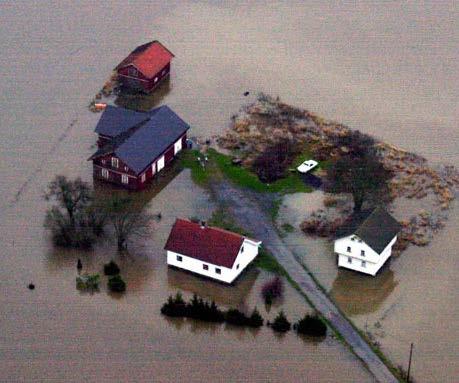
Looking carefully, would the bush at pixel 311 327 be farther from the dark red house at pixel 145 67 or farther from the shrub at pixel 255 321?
the dark red house at pixel 145 67

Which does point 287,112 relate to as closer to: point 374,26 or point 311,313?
point 374,26

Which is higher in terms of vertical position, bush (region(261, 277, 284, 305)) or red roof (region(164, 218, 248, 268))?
red roof (region(164, 218, 248, 268))

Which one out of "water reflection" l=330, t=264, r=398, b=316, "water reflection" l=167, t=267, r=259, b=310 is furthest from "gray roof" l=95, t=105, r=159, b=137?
"water reflection" l=330, t=264, r=398, b=316

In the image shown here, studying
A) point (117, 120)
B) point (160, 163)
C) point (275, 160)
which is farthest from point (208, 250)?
point (117, 120)

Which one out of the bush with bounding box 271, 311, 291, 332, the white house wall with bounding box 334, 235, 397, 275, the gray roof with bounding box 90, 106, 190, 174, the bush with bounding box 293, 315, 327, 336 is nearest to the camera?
the bush with bounding box 293, 315, 327, 336

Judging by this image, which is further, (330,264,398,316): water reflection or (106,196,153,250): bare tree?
(106,196,153,250): bare tree

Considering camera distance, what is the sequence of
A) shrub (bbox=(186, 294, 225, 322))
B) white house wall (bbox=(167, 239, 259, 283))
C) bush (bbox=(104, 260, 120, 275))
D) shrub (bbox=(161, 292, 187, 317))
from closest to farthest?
1. shrub (bbox=(186, 294, 225, 322))
2. shrub (bbox=(161, 292, 187, 317))
3. white house wall (bbox=(167, 239, 259, 283))
4. bush (bbox=(104, 260, 120, 275))

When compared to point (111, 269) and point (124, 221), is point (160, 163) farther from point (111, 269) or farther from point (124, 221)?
point (111, 269)

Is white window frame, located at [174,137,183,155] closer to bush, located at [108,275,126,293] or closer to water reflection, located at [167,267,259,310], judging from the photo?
water reflection, located at [167,267,259,310]
